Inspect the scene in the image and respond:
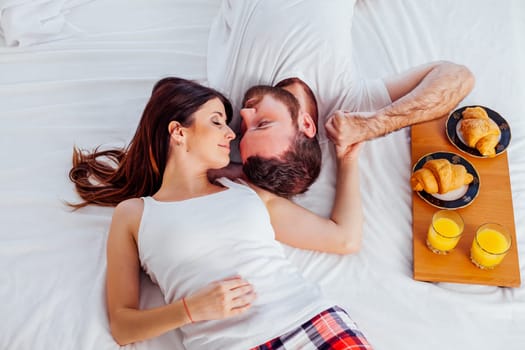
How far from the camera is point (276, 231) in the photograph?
1.38m

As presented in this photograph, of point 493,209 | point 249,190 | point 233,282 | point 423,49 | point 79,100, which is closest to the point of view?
point 233,282

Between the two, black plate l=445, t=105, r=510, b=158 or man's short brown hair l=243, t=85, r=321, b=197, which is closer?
man's short brown hair l=243, t=85, r=321, b=197

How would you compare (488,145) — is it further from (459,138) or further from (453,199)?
(453,199)

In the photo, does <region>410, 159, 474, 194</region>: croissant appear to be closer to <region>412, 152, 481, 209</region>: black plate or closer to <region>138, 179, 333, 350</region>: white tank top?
<region>412, 152, 481, 209</region>: black plate

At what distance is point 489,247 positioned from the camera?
52.6 inches

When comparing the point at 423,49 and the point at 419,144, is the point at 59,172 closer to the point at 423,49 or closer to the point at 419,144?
the point at 419,144

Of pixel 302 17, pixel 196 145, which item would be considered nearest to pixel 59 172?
pixel 196 145

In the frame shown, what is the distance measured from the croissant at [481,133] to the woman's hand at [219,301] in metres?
0.83

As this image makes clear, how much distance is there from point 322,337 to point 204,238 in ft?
1.12

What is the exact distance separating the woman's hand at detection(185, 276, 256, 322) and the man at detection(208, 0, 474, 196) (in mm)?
414

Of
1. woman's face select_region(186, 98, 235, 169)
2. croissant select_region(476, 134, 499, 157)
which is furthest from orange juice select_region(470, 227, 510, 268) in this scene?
woman's face select_region(186, 98, 235, 169)

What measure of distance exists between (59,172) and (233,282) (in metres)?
0.67

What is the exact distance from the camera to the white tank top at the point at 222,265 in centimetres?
117

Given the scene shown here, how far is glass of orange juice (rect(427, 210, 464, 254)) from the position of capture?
4.42ft
